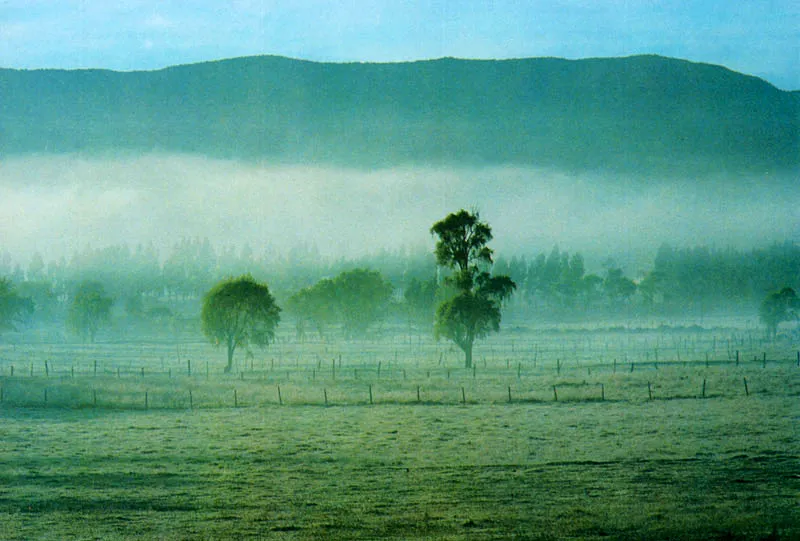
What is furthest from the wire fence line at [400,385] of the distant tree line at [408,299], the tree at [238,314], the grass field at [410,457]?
the distant tree line at [408,299]

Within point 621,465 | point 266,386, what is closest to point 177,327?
point 266,386

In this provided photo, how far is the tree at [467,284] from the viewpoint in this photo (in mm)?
69938

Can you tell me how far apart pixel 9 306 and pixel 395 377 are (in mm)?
85147

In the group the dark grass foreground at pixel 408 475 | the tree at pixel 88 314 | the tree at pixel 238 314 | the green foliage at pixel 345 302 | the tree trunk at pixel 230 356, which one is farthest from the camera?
the green foliage at pixel 345 302

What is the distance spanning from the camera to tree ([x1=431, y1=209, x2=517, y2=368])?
69938 mm

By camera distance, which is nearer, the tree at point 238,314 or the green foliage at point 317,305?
the tree at point 238,314

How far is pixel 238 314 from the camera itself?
77500 mm

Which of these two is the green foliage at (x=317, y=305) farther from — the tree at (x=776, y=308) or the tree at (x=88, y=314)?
the tree at (x=776, y=308)

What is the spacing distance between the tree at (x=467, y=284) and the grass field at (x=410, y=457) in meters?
10.7

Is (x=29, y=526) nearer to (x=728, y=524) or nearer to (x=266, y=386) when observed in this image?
(x=728, y=524)

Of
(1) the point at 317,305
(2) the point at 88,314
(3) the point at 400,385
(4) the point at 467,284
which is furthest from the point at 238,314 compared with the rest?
(2) the point at 88,314

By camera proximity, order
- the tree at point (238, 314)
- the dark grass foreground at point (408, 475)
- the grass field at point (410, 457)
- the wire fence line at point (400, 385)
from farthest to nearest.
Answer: the tree at point (238, 314) < the wire fence line at point (400, 385) < the grass field at point (410, 457) < the dark grass foreground at point (408, 475)

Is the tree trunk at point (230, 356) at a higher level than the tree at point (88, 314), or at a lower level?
lower

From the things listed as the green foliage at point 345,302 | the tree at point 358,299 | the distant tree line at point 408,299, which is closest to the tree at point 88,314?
the distant tree line at point 408,299
